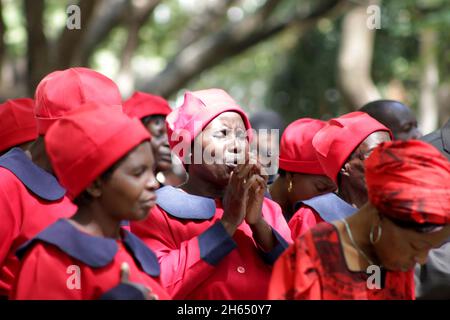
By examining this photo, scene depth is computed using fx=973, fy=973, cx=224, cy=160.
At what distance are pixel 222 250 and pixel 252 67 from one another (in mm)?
21491

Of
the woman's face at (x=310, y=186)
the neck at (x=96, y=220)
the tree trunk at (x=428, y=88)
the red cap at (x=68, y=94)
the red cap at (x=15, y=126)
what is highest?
the red cap at (x=68, y=94)

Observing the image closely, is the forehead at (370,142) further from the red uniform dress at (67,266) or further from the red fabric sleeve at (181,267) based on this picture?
the red uniform dress at (67,266)

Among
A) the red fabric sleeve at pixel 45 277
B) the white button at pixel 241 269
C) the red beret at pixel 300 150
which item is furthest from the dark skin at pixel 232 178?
the red beret at pixel 300 150

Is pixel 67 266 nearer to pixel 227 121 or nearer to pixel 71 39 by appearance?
pixel 227 121

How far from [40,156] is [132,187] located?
3.14 ft

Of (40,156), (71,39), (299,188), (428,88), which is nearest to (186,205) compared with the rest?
(40,156)

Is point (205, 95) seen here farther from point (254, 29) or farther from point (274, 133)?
point (254, 29)

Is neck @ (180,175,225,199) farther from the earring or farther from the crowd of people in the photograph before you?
the earring

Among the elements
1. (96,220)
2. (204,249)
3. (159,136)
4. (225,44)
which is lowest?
(225,44)

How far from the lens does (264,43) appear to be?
15.9m

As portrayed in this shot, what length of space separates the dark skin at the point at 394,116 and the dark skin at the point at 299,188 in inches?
34.2

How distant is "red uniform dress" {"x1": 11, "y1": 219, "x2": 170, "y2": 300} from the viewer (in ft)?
11.3

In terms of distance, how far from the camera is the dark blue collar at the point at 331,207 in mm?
4758

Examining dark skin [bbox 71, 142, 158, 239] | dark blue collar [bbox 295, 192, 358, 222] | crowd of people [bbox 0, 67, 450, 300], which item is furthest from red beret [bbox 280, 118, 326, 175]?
dark skin [bbox 71, 142, 158, 239]
